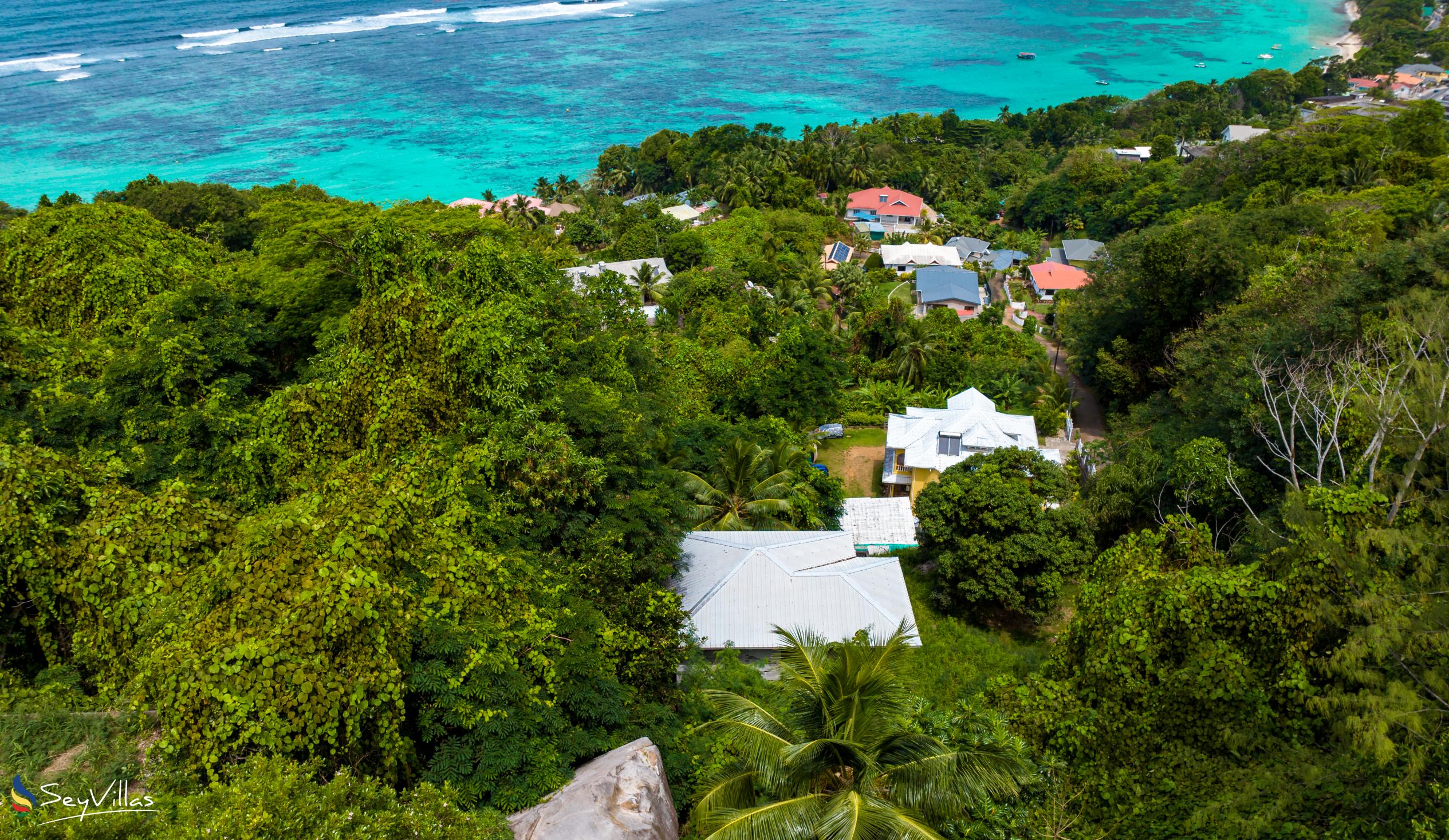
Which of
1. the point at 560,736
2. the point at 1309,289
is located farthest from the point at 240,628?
the point at 1309,289

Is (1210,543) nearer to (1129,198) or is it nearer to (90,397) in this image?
(90,397)

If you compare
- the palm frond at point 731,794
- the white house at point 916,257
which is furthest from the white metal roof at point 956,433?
the white house at point 916,257

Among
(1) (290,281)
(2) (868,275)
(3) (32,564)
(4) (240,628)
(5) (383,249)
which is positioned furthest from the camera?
(2) (868,275)

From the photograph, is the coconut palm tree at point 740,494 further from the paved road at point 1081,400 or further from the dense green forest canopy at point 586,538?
the paved road at point 1081,400

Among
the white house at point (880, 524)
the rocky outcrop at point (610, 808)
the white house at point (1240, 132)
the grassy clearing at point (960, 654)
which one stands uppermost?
the rocky outcrop at point (610, 808)

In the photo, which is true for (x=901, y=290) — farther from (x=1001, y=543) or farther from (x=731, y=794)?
(x=731, y=794)

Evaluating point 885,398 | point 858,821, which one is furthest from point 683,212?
point 858,821

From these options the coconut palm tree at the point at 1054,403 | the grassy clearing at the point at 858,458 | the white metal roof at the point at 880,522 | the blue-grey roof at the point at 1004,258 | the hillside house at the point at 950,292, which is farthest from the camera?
the blue-grey roof at the point at 1004,258

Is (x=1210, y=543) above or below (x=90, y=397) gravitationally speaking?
below
